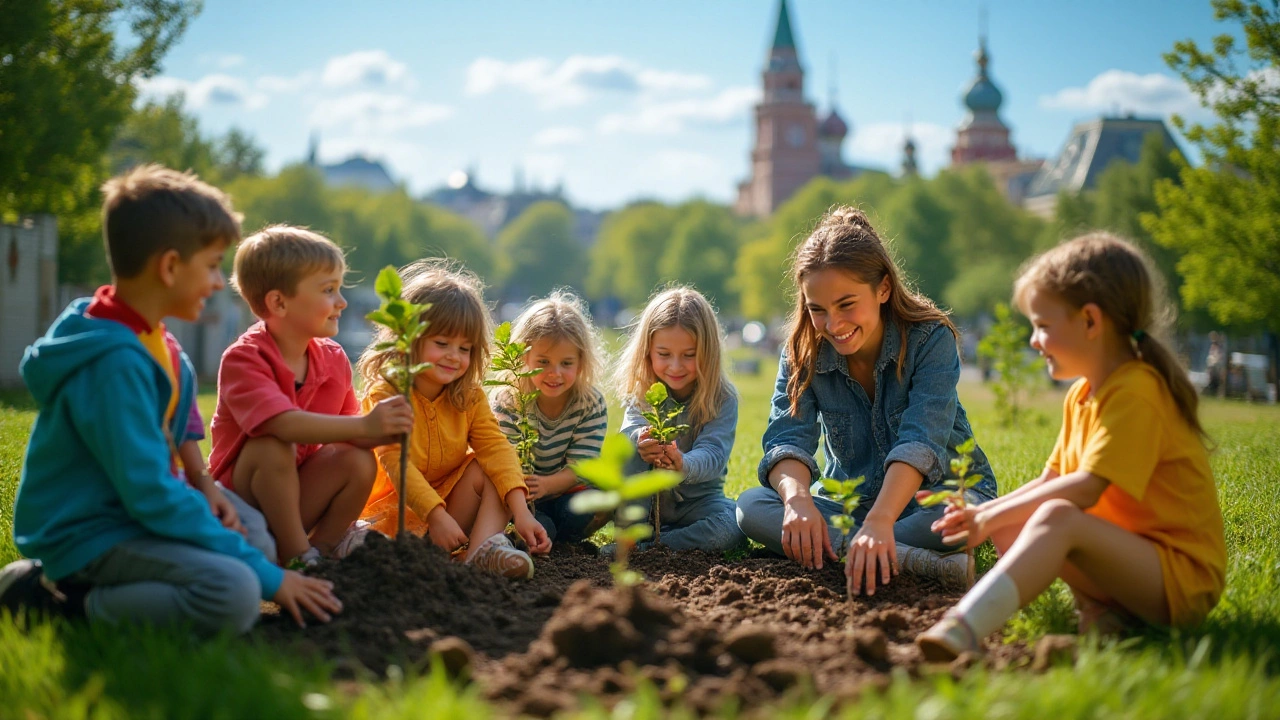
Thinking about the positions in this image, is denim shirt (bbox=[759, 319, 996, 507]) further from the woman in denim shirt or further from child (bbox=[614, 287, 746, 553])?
child (bbox=[614, 287, 746, 553])

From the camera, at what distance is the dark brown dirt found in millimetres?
2436

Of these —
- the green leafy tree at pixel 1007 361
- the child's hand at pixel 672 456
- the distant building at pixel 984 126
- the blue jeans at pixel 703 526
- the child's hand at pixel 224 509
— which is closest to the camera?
the child's hand at pixel 224 509

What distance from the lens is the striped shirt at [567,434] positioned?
512 centimetres

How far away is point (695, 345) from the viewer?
5.11 meters

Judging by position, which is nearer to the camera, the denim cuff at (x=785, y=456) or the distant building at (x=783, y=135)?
the denim cuff at (x=785, y=456)

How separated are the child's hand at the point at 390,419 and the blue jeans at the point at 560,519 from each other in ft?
5.54

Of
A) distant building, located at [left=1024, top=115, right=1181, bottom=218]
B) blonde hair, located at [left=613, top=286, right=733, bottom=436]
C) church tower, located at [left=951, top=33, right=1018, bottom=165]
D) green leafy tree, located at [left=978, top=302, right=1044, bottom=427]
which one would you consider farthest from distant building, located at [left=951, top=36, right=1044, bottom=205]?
blonde hair, located at [left=613, top=286, right=733, bottom=436]

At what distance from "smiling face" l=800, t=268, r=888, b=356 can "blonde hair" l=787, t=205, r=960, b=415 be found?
0.04m

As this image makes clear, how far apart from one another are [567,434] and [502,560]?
3.82ft

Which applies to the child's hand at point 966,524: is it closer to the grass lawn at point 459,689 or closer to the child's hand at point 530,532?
the grass lawn at point 459,689

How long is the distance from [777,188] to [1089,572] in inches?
4540

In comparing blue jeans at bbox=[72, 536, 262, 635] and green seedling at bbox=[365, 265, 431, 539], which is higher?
green seedling at bbox=[365, 265, 431, 539]

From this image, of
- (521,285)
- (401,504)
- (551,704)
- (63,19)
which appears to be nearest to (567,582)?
(401,504)

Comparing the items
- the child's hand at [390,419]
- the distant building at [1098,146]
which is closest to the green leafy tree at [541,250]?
the distant building at [1098,146]
